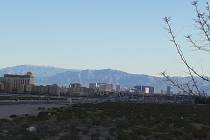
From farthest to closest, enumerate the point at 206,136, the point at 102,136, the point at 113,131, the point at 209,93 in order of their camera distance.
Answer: the point at 113,131 → the point at 102,136 → the point at 206,136 → the point at 209,93

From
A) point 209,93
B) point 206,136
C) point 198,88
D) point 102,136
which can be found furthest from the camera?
point 102,136

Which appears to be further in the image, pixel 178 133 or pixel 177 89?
pixel 178 133

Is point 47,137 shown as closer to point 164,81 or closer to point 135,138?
point 135,138

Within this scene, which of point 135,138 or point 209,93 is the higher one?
point 209,93

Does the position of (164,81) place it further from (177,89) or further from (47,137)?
(47,137)

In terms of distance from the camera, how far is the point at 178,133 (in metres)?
23.8

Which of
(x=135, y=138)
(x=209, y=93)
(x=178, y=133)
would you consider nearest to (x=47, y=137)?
(x=135, y=138)

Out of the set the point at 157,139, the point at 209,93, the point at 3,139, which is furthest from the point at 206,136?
the point at 209,93

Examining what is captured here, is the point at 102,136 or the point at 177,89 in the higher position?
the point at 177,89

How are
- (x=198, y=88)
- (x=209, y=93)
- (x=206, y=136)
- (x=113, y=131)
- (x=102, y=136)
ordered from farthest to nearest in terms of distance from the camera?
(x=113, y=131)
(x=102, y=136)
(x=206, y=136)
(x=209, y=93)
(x=198, y=88)

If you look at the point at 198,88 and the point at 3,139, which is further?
the point at 3,139

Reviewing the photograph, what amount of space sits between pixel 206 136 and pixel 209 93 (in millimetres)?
14494

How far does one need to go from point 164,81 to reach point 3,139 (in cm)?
1601

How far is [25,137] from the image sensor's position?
21750 mm
